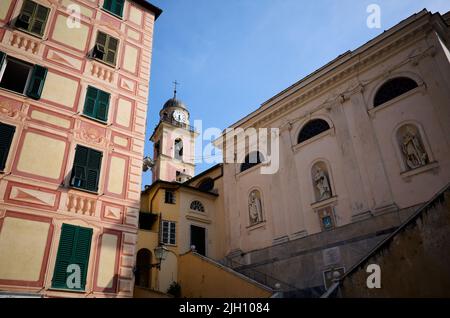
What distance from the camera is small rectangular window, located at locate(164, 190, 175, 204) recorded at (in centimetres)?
2100

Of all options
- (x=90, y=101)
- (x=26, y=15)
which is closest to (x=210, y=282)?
(x=90, y=101)

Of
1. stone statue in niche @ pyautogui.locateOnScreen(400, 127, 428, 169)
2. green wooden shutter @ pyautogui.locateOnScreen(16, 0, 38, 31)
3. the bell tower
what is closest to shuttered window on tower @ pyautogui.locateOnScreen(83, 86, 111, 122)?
green wooden shutter @ pyautogui.locateOnScreen(16, 0, 38, 31)

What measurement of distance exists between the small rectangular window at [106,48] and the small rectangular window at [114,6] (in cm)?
Result: 137

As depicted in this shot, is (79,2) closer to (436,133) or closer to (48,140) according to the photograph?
(48,140)

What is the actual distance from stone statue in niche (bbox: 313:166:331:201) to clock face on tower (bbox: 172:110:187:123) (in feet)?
79.6

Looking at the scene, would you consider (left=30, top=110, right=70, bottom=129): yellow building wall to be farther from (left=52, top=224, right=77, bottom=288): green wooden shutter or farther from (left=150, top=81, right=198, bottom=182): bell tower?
(left=150, top=81, right=198, bottom=182): bell tower

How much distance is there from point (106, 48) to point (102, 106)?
2.48 meters

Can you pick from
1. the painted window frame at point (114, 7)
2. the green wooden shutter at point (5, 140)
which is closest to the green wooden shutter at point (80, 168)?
the green wooden shutter at point (5, 140)

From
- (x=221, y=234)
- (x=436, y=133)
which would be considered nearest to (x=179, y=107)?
(x=221, y=234)

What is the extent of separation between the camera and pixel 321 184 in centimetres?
1795

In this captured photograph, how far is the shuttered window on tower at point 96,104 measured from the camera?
10.8 meters

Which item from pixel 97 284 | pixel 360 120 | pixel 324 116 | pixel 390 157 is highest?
pixel 324 116

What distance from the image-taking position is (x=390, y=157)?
1585 centimetres
